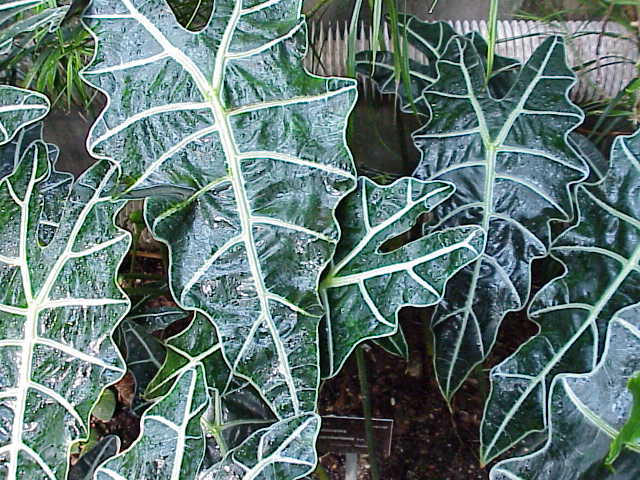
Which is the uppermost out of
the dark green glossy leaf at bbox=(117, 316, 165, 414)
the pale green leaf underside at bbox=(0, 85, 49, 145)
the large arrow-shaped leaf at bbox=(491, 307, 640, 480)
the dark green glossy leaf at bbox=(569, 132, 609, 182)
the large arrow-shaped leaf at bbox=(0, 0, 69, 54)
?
the large arrow-shaped leaf at bbox=(0, 0, 69, 54)

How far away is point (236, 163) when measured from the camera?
2.60 feet

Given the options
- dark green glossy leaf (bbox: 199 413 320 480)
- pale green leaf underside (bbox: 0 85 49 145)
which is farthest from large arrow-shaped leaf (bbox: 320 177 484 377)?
pale green leaf underside (bbox: 0 85 49 145)

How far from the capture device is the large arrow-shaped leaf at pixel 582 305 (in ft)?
2.85

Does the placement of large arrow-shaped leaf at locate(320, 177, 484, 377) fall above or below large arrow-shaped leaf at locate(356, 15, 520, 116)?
below

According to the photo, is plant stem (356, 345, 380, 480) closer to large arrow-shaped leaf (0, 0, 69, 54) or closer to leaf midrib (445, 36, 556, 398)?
leaf midrib (445, 36, 556, 398)

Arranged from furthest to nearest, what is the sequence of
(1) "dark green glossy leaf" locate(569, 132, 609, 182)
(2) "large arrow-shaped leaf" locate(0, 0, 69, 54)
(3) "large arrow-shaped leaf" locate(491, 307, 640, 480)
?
(1) "dark green glossy leaf" locate(569, 132, 609, 182)
(2) "large arrow-shaped leaf" locate(0, 0, 69, 54)
(3) "large arrow-shaped leaf" locate(491, 307, 640, 480)

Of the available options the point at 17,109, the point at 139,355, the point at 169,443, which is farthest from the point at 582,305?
the point at 17,109

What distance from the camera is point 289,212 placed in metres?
0.80

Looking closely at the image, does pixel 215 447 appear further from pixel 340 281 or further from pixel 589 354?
pixel 589 354

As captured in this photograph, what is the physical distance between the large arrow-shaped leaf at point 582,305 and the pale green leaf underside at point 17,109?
723 mm

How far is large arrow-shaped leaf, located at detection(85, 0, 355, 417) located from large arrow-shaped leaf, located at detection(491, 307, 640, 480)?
277 millimetres

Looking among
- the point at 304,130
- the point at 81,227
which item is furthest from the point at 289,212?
the point at 81,227

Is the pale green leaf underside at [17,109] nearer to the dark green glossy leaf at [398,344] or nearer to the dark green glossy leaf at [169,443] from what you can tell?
the dark green glossy leaf at [169,443]

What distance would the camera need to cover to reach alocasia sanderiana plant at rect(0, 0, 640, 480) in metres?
0.78
